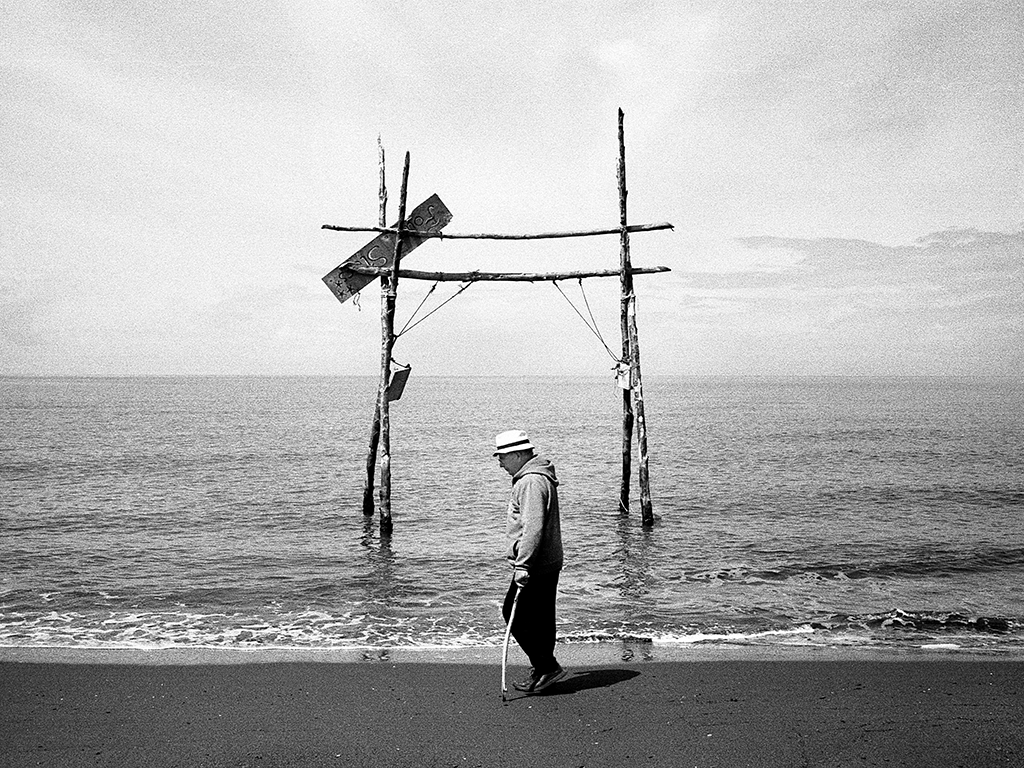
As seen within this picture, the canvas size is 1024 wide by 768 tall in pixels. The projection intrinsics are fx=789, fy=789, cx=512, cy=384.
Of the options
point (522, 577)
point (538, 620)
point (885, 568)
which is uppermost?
point (522, 577)

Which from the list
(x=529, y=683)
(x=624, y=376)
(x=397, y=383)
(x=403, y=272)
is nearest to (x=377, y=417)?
(x=397, y=383)

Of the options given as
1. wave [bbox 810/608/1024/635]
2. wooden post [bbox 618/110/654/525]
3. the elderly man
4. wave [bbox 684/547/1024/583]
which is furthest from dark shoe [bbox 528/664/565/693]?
wooden post [bbox 618/110/654/525]

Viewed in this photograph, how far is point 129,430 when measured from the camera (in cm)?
4506

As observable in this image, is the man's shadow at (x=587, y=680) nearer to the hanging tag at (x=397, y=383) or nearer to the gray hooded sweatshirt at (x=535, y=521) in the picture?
the gray hooded sweatshirt at (x=535, y=521)

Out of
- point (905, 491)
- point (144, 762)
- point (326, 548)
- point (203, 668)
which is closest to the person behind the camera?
point (144, 762)

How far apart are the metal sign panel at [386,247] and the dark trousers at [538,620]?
9.68m

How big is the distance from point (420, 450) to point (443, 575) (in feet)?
78.1

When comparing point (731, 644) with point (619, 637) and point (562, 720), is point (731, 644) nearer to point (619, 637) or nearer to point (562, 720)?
point (619, 637)

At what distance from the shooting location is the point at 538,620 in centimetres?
632

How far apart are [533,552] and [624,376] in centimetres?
1003

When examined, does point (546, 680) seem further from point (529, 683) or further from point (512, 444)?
point (512, 444)

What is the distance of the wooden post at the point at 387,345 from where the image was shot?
14.7 meters

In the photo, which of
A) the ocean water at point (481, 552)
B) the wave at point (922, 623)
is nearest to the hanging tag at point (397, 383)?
the ocean water at point (481, 552)

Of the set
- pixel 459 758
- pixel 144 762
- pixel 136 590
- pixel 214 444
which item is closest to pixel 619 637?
pixel 459 758
